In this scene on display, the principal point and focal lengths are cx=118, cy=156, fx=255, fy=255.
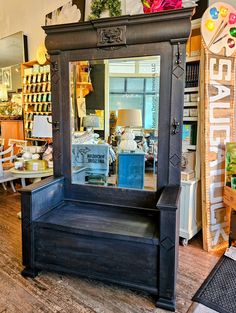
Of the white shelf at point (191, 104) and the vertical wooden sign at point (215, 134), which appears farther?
the white shelf at point (191, 104)

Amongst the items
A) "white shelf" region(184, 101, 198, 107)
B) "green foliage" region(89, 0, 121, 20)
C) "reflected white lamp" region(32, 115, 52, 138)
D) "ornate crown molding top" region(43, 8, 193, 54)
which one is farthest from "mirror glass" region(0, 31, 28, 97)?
"white shelf" region(184, 101, 198, 107)

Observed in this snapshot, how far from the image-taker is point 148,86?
2152 mm

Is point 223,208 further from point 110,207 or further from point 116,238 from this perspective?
point 116,238

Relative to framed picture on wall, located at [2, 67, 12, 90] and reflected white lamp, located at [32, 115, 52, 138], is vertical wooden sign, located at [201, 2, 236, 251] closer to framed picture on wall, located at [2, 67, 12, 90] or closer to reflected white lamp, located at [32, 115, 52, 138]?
reflected white lamp, located at [32, 115, 52, 138]

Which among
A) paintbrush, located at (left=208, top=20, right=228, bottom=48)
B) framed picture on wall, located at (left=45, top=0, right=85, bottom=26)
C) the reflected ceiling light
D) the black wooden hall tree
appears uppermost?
framed picture on wall, located at (left=45, top=0, right=85, bottom=26)

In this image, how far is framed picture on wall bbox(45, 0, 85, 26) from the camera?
3555 millimetres

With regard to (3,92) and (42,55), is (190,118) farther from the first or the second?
(3,92)

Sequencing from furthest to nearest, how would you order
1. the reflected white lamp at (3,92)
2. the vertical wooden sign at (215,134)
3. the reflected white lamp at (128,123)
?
the reflected white lamp at (3,92), the vertical wooden sign at (215,134), the reflected white lamp at (128,123)

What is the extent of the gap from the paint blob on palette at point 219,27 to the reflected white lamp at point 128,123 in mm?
919

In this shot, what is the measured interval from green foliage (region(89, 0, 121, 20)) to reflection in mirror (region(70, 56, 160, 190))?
1.31 m

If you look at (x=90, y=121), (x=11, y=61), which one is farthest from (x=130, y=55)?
(x=11, y=61)

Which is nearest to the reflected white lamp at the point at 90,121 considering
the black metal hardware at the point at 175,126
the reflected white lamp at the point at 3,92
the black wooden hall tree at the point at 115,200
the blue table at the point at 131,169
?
the black wooden hall tree at the point at 115,200

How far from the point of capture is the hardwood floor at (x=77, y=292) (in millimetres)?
1720

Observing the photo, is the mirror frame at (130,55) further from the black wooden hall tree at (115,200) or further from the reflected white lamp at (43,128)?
the reflected white lamp at (43,128)
